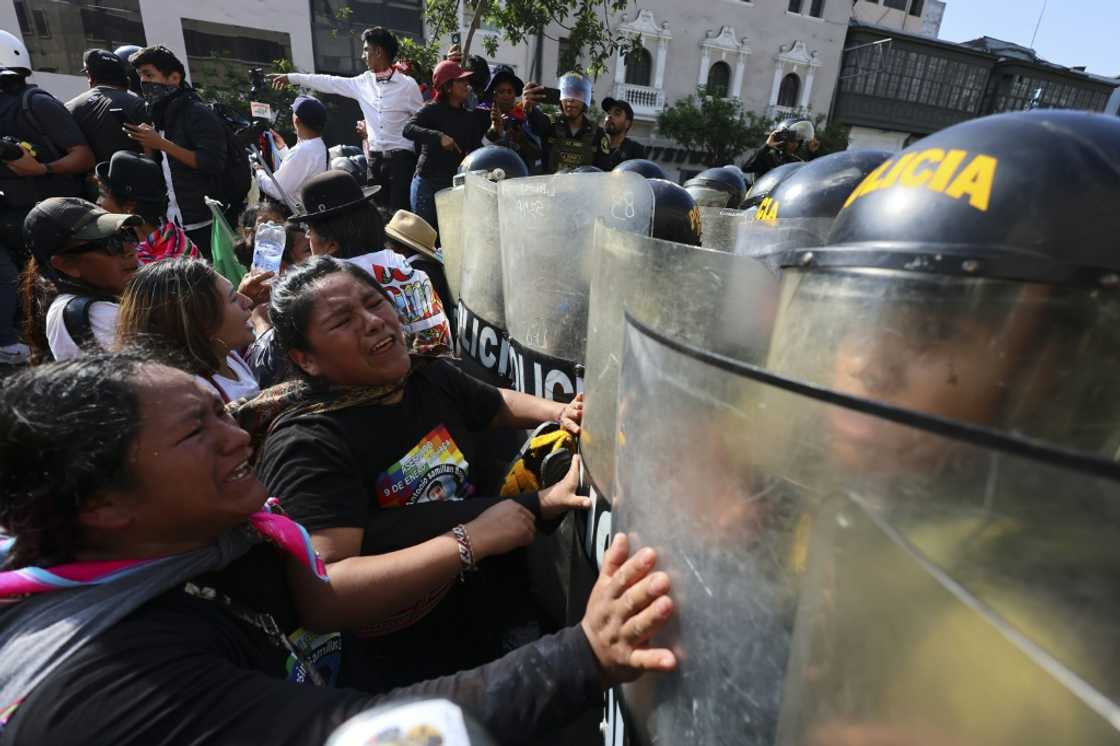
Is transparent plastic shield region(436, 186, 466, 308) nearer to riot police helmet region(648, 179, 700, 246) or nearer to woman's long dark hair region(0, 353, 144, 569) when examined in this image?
riot police helmet region(648, 179, 700, 246)

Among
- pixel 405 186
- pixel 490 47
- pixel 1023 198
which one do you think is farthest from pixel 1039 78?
pixel 1023 198

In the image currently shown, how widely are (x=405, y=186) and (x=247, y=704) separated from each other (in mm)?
5892

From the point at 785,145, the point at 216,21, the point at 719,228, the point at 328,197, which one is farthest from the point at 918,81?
the point at 328,197

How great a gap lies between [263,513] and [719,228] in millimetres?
2637

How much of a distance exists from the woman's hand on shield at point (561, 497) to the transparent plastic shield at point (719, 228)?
5.66 ft

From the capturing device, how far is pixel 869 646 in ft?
1.83

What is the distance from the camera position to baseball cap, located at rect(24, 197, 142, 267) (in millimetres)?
2525

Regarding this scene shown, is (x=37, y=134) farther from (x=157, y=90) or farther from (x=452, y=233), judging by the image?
(x=452, y=233)

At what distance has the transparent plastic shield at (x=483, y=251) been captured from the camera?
284cm

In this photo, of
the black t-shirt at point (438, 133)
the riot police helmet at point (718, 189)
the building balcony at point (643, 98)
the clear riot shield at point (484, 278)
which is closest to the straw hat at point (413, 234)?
the clear riot shield at point (484, 278)

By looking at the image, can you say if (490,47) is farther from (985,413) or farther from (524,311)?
(985,413)

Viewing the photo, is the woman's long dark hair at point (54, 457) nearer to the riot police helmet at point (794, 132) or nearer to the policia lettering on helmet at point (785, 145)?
the policia lettering on helmet at point (785, 145)

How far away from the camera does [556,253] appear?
220 cm

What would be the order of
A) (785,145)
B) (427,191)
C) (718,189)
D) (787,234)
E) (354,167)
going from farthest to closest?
(785,145)
(354,167)
(427,191)
(718,189)
(787,234)
